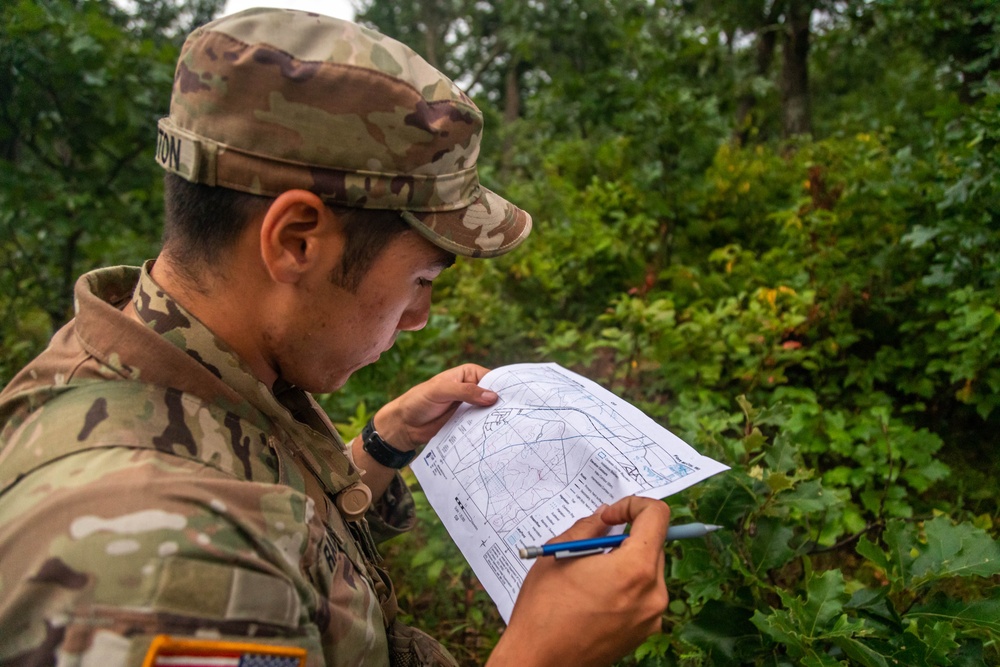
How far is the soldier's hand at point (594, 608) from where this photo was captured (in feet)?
3.03

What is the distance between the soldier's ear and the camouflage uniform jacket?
0.54ft

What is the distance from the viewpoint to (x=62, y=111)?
366cm

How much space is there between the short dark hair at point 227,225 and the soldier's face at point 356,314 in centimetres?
2

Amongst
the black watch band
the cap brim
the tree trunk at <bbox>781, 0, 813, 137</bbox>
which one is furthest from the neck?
the tree trunk at <bbox>781, 0, 813, 137</bbox>

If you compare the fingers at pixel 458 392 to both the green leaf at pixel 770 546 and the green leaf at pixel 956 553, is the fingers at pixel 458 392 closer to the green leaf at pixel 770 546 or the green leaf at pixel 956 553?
the green leaf at pixel 770 546

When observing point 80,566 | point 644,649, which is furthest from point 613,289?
point 80,566

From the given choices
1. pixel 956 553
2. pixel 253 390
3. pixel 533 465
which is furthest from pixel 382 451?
pixel 956 553

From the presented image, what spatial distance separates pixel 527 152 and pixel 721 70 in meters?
2.58

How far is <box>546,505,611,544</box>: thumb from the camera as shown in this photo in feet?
3.41

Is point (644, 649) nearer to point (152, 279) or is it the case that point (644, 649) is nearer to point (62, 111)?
point (152, 279)

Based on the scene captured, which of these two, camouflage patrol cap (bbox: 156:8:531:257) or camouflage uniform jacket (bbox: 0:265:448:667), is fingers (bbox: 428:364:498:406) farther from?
camouflage patrol cap (bbox: 156:8:531:257)

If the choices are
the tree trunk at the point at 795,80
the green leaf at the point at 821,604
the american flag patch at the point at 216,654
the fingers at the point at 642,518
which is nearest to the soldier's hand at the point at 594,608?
the fingers at the point at 642,518

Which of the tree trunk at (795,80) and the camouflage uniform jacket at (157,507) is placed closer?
the camouflage uniform jacket at (157,507)

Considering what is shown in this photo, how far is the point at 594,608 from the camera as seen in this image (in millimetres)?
926
